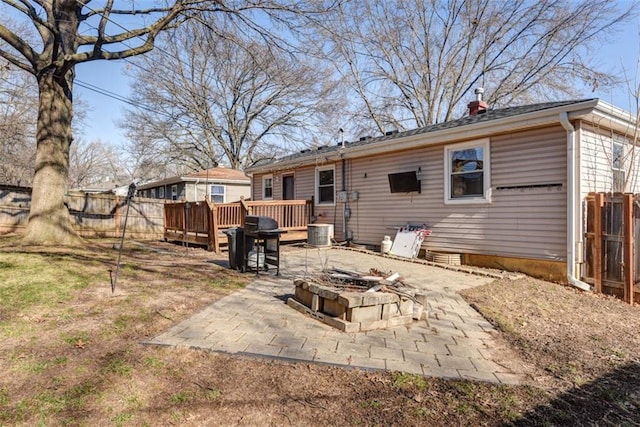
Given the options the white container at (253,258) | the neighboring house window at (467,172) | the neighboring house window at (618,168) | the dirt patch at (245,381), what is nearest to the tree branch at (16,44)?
the dirt patch at (245,381)

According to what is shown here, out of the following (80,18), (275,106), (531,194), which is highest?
(275,106)

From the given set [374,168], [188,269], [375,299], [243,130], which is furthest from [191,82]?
[375,299]

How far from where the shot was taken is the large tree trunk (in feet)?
25.4

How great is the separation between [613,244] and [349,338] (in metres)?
5.16

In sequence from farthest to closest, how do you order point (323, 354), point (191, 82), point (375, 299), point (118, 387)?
point (191, 82) → point (375, 299) → point (323, 354) → point (118, 387)

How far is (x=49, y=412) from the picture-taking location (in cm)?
212

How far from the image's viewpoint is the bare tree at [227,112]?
23.2 metres

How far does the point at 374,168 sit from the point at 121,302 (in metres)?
7.01

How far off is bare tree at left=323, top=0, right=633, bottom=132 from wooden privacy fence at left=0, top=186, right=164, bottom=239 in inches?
435

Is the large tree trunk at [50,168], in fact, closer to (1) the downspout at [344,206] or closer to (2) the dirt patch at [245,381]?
(2) the dirt patch at [245,381]

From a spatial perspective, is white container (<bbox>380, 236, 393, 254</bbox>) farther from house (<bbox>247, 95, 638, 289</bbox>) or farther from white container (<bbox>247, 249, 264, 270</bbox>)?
white container (<bbox>247, 249, 264, 270</bbox>)

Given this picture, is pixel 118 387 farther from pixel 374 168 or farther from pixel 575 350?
pixel 374 168

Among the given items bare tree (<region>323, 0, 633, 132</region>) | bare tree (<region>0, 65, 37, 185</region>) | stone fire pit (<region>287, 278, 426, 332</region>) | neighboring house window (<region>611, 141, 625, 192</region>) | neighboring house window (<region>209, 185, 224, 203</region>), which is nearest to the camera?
stone fire pit (<region>287, 278, 426, 332</region>)

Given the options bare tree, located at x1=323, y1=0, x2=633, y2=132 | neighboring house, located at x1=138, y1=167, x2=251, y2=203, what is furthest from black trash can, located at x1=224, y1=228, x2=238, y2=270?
neighboring house, located at x1=138, y1=167, x2=251, y2=203
